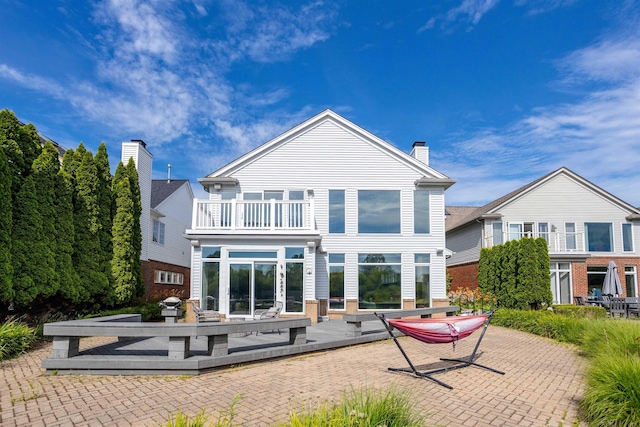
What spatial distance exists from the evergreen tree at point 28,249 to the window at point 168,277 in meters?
11.2

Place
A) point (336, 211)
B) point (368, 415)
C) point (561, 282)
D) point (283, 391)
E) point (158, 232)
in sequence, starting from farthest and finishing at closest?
1. point (561, 282)
2. point (158, 232)
3. point (336, 211)
4. point (283, 391)
5. point (368, 415)

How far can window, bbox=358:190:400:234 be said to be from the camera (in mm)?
18188

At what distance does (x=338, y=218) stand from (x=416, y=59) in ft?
27.1

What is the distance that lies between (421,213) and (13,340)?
48.4 feet

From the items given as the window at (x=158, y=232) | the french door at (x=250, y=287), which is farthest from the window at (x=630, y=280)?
the window at (x=158, y=232)

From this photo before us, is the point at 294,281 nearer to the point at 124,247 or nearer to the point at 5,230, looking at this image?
the point at 124,247

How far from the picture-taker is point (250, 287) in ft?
49.5

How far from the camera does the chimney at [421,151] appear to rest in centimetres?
2075

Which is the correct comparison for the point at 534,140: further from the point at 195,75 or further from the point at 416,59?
the point at 195,75

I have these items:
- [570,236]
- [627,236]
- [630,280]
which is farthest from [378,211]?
[630,280]

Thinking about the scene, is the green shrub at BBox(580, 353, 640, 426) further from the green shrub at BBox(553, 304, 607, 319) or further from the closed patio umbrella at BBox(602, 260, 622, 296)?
the closed patio umbrella at BBox(602, 260, 622, 296)

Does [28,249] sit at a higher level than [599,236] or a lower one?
lower

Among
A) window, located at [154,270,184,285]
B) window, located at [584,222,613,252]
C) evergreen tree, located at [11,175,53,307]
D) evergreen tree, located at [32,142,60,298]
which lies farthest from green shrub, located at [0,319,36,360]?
window, located at [584,222,613,252]

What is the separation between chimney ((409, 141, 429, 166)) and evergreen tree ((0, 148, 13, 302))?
53.9 feet
